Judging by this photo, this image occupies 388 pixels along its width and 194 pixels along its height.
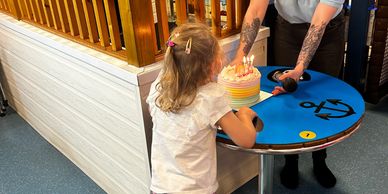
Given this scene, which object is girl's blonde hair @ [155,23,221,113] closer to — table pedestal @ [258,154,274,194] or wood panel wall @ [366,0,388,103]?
table pedestal @ [258,154,274,194]

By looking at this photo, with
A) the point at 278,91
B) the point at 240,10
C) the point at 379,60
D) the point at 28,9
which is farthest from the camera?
the point at 379,60

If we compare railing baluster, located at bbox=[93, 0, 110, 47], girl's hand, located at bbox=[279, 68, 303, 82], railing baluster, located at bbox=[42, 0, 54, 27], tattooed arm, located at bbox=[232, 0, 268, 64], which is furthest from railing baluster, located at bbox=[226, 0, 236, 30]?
railing baluster, located at bbox=[42, 0, 54, 27]

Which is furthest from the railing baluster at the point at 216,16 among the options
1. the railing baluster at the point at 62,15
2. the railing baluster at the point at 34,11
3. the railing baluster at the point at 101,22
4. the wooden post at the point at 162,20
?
the railing baluster at the point at 34,11

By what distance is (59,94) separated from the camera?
2.33 m

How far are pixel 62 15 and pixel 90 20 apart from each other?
1.00ft

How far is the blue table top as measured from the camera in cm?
131

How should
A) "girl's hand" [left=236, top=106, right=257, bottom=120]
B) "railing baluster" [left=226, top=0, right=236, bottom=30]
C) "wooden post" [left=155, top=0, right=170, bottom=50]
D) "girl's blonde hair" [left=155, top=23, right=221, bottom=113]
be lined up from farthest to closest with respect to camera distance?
1. "railing baluster" [left=226, top=0, right=236, bottom=30]
2. "wooden post" [left=155, top=0, right=170, bottom=50]
3. "girl's hand" [left=236, top=106, right=257, bottom=120]
4. "girl's blonde hair" [left=155, top=23, right=221, bottom=113]

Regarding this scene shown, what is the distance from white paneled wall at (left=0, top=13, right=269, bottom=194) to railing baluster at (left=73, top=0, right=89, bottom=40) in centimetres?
7

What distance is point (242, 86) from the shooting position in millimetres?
1514

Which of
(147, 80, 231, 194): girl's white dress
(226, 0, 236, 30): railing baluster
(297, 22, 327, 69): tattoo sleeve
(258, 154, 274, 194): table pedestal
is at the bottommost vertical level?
(258, 154, 274, 194): table pedestal

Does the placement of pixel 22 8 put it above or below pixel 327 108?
above

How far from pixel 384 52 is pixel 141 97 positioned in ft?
6.83

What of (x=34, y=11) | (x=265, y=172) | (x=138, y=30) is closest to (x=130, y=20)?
(x=138, y=30)

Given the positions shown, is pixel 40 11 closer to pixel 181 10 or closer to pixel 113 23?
pixel 113 23
